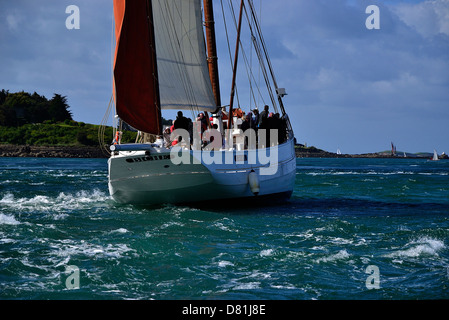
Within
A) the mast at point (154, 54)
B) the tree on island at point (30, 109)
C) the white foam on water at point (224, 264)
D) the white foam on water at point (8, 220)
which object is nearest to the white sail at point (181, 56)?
the mast at point (154, 54)

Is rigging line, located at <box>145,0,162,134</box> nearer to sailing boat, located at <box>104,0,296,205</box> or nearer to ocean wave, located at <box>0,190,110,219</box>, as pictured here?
sailing boat, located at <box>104,0,296,205</box>

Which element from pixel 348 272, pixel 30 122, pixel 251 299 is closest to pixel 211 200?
pixel 348 272

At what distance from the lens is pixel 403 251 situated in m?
15.2

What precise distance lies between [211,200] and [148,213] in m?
2.78

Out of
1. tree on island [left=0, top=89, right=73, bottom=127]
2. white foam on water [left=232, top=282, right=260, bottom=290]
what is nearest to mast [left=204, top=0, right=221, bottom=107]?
white foam on water [left=232, top=282, right=260, bottom=290]

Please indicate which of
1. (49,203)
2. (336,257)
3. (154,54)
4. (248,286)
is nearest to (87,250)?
(248,286)

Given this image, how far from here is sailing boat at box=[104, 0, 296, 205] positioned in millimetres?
20672

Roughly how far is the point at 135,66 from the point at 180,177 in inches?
168

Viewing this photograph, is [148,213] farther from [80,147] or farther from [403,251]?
[80,147]

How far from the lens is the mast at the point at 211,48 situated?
27.3m

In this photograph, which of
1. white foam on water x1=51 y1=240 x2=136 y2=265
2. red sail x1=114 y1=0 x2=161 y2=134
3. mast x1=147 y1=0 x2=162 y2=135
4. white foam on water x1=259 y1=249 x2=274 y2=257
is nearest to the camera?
white foam on water x1=51 y1=240 x2=136 y2=265

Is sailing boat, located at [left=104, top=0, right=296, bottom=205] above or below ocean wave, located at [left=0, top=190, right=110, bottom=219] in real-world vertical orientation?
above

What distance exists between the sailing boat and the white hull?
0.04 m

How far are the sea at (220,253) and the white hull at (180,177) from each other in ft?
1.86
